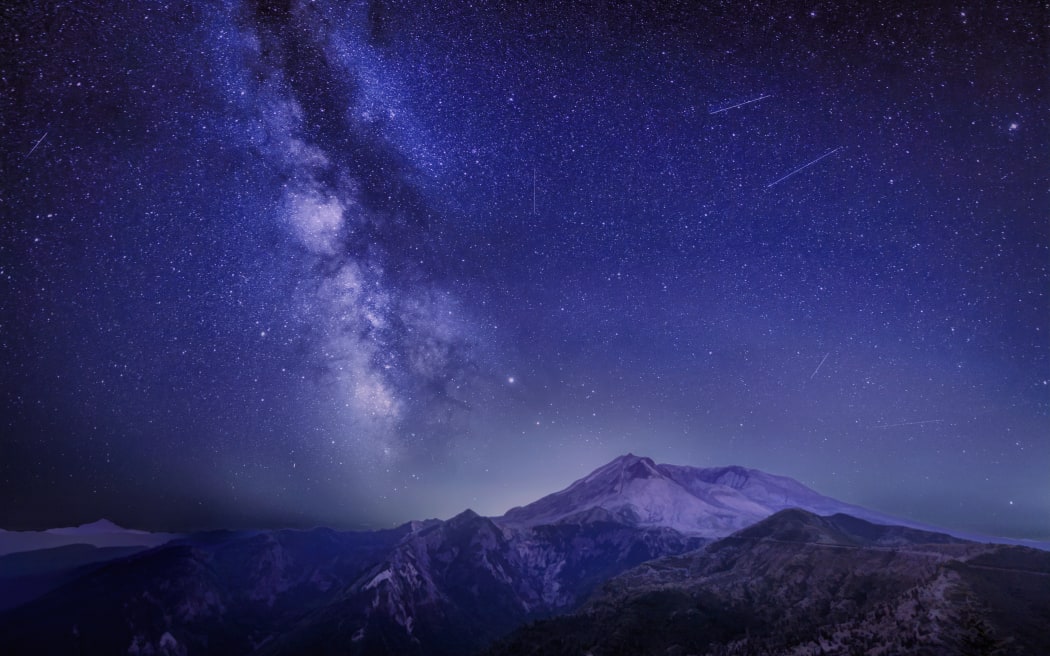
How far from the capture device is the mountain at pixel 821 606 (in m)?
76.2

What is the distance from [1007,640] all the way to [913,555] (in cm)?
7665

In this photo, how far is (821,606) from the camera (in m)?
126

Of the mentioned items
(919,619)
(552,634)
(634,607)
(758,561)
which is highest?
(919,619)

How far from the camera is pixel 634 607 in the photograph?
157125 mm

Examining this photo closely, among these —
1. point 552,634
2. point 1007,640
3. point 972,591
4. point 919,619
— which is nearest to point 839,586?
point 972,591

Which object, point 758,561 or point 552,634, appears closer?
point 552,634

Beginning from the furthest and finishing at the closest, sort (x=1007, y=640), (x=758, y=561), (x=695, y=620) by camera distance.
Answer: (x=758, y=561), (x=695, y=620), (x=1007, y=640)

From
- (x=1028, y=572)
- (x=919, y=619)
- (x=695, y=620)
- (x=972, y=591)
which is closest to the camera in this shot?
(x=919, y=619)

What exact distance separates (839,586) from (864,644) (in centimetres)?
6256

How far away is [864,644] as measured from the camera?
266 feet

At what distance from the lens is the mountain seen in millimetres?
76250

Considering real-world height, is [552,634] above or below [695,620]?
below

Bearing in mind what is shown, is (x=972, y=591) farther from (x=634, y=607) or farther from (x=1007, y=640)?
(x=634, y=607)

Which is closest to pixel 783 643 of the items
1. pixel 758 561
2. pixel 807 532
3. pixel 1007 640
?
pixel 1007 640
